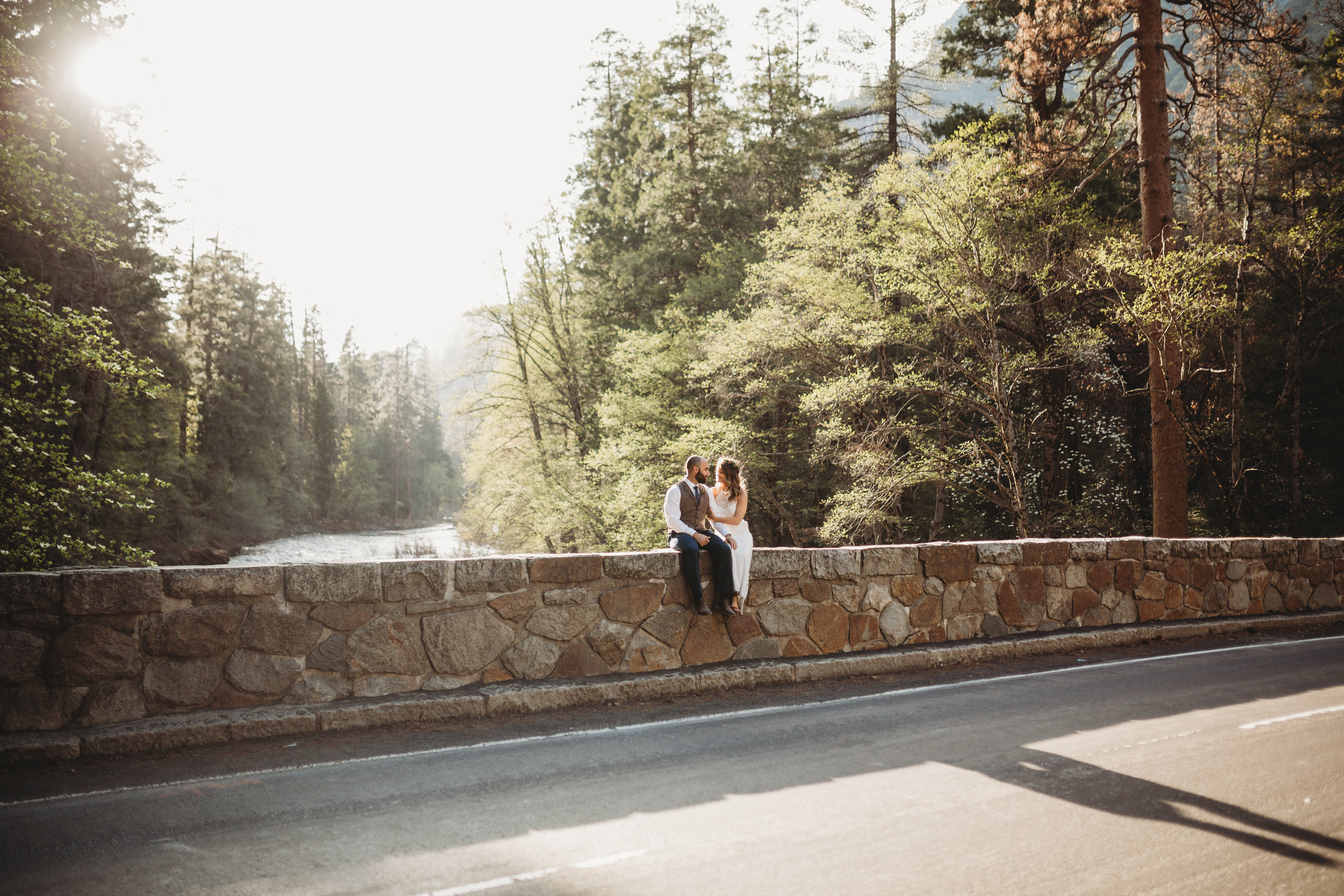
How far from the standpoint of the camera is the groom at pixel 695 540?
23.2 ft

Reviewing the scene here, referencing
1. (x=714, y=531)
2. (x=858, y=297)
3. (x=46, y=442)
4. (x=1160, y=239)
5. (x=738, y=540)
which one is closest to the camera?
(x=714, y=531)

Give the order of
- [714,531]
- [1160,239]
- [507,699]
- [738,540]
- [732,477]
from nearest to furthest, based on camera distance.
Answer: [507,699] → [714,531] → [738,540] → [732,477] → [1160,239]

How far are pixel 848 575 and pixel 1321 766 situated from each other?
3887 mm

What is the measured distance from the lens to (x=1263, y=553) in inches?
448

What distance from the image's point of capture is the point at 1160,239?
13070 millimetres

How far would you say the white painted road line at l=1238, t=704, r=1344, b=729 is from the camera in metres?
5.73

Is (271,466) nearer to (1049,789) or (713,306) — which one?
(713,306)

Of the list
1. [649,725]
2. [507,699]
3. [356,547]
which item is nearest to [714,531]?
[649,725]

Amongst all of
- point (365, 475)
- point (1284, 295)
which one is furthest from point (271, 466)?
point (1284, 295)

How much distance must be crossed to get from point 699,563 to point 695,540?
9.5 inches

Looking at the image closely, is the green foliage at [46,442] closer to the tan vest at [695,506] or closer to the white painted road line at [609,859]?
the tan vest at [695,506]

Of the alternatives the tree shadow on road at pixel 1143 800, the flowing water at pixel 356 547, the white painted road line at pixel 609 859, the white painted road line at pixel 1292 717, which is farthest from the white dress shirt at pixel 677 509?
the flowing water at pixel 356 547

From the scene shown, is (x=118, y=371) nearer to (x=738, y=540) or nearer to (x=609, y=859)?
(x=738, y=540)

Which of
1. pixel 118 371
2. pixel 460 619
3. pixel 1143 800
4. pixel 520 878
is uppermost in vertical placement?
pixel 118 371
